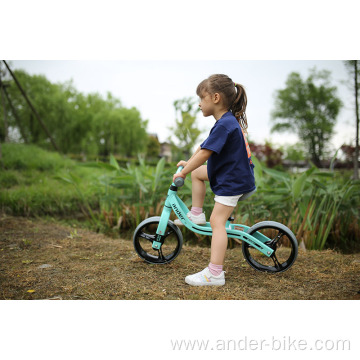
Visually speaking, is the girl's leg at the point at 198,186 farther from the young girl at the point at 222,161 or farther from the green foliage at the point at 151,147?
the green foliage at the point at 151,147

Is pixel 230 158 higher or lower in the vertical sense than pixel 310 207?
higher

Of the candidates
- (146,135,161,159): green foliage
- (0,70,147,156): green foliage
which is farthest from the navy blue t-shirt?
(146,135,161,159): green foliage

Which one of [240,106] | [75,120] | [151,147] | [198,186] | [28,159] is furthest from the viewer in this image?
[151,147]

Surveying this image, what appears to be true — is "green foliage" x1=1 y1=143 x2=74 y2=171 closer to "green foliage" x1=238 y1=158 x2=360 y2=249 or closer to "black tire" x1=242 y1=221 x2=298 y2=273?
"green foliage" x1=238 y1=158 x2=360 y2=249

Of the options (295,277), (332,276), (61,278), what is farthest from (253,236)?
(61,278)

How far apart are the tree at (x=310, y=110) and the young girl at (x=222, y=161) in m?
8.05

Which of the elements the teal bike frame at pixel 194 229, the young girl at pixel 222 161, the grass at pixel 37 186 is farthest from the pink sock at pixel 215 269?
the grass at pixel 37 186

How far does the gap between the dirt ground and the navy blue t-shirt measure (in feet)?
1.87

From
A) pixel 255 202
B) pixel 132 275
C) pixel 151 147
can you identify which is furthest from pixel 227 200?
pixel 151 147

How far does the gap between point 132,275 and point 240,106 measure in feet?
4.07

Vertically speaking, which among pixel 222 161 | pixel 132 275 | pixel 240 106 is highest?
pixel 240 106

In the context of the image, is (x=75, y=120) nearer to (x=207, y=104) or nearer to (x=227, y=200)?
(x=207, y=104)

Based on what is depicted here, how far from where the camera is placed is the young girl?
66.4 inches

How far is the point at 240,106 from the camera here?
1811mm
